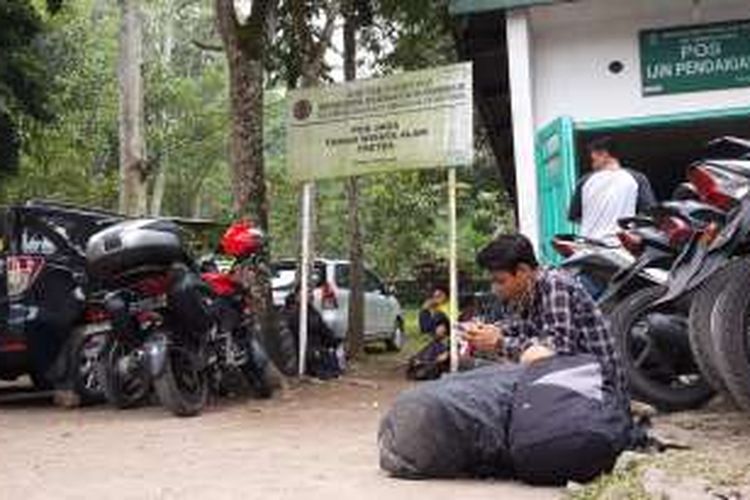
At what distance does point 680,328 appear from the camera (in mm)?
7227

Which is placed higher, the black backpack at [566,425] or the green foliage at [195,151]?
the green foliage at [195,151]

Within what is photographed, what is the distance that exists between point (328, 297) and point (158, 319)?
8.17 metres

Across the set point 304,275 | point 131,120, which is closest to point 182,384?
point 304,275

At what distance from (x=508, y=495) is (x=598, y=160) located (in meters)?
4.62

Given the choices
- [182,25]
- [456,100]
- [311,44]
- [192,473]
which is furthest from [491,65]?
[182,25]

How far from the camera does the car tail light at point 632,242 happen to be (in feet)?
25.6

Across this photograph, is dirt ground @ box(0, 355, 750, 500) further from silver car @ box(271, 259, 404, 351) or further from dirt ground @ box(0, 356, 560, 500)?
silver car @ box(271, 259, 404, 351)

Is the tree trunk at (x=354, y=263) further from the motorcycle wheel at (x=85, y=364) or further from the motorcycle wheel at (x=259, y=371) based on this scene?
the motorcycle wheel at (x=85, y=364)

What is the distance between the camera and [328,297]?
57.3 ft

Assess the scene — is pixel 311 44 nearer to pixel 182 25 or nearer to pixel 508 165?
pixel 508 165

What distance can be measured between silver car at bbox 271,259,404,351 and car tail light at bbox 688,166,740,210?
338 inches

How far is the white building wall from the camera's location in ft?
36.9

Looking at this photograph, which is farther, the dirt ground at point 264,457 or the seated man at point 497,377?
the seated man at point 497,377

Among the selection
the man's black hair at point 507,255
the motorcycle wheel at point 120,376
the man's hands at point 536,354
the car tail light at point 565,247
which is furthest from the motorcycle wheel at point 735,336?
the motorcycle wheel at point 120,376
